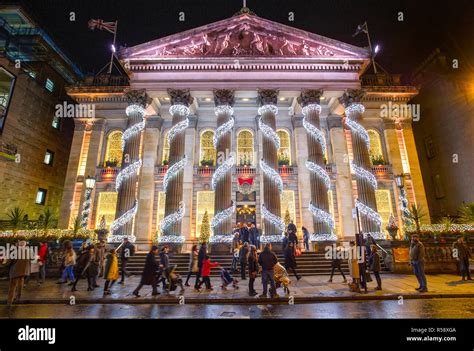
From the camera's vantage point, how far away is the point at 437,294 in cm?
859

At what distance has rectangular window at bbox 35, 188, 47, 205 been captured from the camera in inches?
940

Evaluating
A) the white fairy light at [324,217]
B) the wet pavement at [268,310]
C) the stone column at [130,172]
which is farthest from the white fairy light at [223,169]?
the wet pavement at [268,310]

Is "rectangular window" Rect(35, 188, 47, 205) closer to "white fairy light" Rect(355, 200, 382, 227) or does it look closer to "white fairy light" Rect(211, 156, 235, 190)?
"white fairy light" Rect(211, 156, 235, 190)

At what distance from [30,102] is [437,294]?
30251 millimetres

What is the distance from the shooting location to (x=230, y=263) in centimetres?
1479

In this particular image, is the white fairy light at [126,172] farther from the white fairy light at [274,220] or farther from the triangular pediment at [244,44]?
the white fairy light at [274,220]

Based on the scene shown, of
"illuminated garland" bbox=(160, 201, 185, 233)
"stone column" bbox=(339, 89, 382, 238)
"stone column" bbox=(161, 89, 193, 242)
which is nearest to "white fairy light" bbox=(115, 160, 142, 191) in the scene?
"stone column" bbox=(161, 89, 193, 242)

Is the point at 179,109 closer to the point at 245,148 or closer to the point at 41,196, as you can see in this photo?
the point at 245,148

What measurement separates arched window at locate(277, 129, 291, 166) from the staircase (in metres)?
9.46

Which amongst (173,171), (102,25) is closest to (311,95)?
(173,171)
